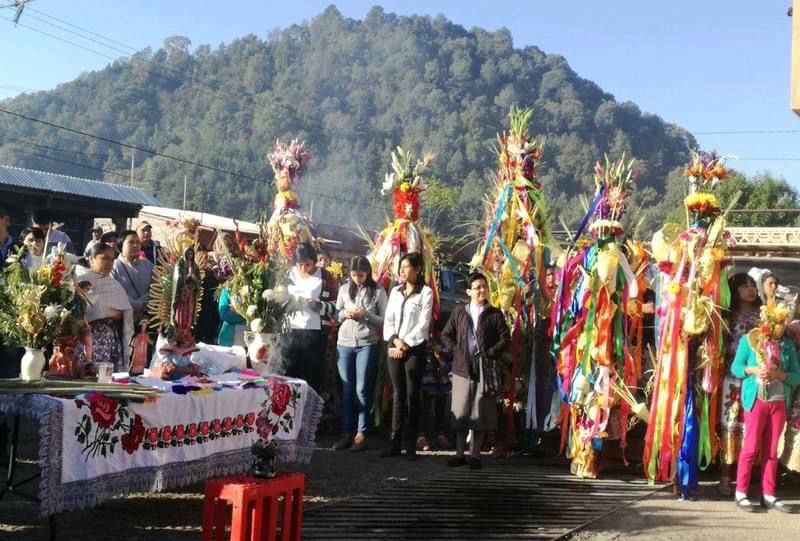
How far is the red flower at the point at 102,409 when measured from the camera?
523 centimetres

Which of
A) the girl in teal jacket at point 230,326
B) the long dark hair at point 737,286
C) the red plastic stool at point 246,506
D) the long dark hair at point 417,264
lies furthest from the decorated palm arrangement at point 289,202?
the red plastic stool at point 246,506

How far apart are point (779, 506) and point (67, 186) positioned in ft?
73.8

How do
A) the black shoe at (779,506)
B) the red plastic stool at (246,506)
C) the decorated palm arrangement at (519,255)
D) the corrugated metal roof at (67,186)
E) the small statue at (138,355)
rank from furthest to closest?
1. the corrugated metal roof at (67,186)
2. the decorated palm arrangement at (519,255)
3. the black shoe at (779,506)
4. the small statue at (138,355)
5. the red plastic stool at (246,506)

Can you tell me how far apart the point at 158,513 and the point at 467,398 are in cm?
318

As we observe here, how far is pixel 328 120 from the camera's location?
3108 inches

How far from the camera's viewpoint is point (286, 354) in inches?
360

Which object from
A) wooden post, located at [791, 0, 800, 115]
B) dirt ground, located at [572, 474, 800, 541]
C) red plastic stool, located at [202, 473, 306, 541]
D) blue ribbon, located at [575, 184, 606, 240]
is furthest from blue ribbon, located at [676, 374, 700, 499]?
wooden post, located at [791, 0, 800, 115]

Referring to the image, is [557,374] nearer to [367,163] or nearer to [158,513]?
[158,513]

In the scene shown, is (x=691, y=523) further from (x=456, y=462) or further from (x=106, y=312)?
(x=106, y=312)

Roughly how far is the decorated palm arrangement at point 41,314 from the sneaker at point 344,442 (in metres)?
3.46

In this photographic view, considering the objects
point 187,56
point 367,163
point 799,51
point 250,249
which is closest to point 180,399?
point 250,249

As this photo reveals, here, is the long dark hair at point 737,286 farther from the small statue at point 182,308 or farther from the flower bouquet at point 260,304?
the small statue at point 182,308

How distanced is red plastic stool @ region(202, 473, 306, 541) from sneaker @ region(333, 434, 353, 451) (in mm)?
3876

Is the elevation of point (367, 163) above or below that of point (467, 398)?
above
